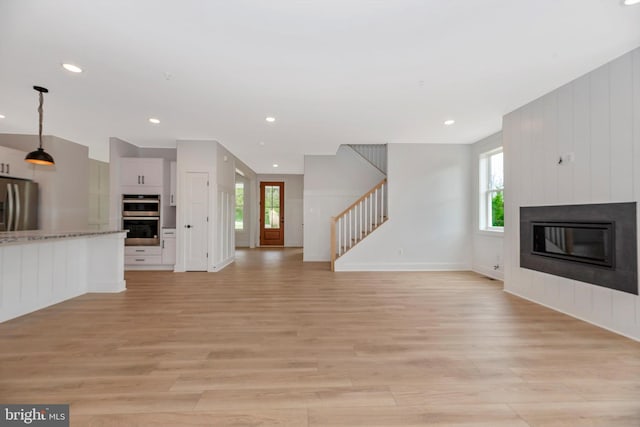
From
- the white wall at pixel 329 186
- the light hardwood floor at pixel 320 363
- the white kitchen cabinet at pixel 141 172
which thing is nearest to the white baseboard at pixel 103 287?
the light hardwood floor at pixel 320 363

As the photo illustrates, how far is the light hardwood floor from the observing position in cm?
164

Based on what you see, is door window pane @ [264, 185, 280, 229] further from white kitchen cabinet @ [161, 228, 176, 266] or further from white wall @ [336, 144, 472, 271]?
white wall @ [336, 144, 472, 271]

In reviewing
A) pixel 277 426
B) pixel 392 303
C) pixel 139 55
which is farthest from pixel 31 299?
pixel 392 303

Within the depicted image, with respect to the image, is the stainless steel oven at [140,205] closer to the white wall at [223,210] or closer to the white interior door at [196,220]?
the white interior door at [196,220]

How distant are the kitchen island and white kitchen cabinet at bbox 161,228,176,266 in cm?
148

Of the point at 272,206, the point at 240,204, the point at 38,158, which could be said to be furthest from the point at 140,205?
the point at 272,206

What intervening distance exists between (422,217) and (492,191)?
4.68ft

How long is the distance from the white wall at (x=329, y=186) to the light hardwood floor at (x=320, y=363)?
3.72 metres

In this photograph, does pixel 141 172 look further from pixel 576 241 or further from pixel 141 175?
pixel 576 241

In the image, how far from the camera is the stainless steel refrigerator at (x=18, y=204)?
4773 millimetres

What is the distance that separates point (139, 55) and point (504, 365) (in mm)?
4324

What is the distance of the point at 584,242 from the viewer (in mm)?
3129

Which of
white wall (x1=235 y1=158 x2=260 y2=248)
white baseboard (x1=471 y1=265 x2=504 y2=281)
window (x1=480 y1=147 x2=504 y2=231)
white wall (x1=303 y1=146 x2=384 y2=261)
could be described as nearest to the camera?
white baseboard (x1=471 y1=265 x2=504 y2=281)

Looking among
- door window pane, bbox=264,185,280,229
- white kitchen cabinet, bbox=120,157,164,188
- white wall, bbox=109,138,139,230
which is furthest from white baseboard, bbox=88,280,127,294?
door window pane, bbox=264,185,280,229
